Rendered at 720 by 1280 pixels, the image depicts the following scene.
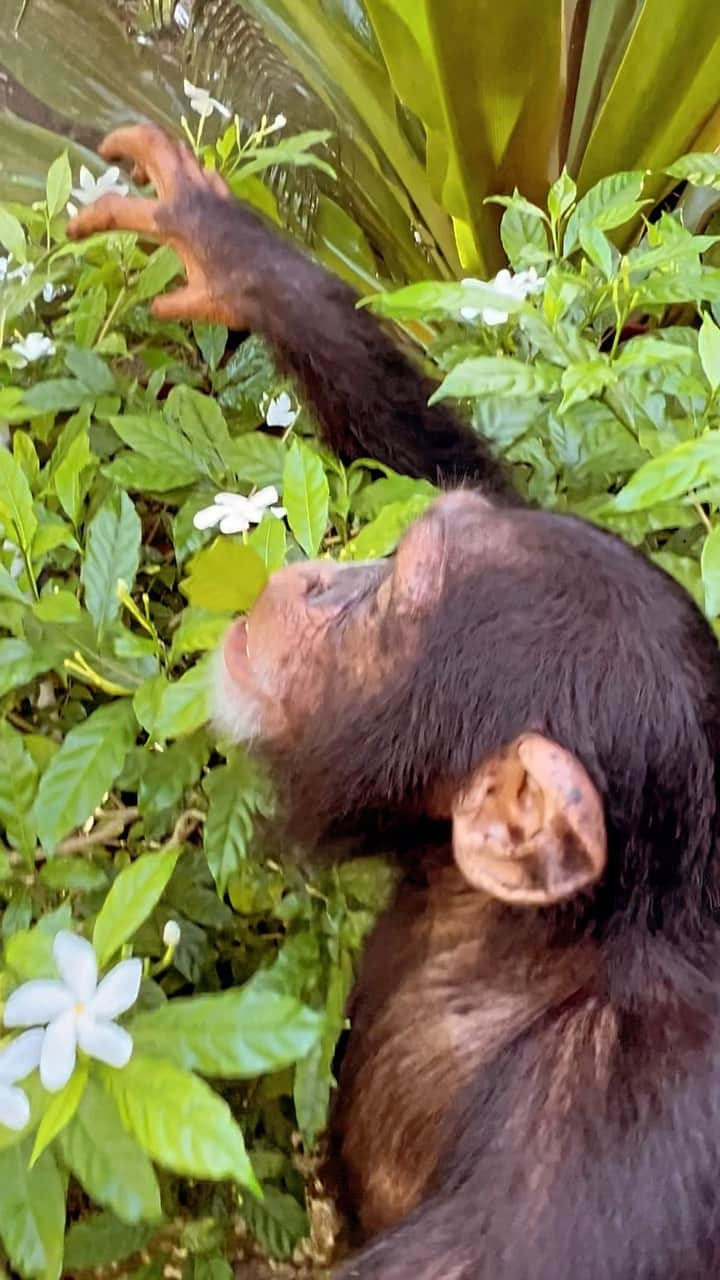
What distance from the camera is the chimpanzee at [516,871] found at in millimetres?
554

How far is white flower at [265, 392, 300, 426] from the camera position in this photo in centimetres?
89

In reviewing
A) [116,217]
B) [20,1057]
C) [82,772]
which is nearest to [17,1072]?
[20,1057]

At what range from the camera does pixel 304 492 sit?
655mm

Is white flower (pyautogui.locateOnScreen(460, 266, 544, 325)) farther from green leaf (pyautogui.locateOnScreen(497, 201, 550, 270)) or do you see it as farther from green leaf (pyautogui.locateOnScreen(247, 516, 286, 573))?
green leaf (pyautogui.locateOnScreen(247, 516, 286, 573))

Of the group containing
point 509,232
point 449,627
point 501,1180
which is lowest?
point 501,1180

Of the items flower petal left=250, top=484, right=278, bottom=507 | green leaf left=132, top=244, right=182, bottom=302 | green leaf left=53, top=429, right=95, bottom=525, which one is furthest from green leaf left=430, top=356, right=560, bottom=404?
green leaf left=132, top=244, right=182, bottom=302

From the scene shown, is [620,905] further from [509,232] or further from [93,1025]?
[509,232]

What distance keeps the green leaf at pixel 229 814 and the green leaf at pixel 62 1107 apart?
171 millimetres

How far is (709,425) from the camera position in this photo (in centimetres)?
71

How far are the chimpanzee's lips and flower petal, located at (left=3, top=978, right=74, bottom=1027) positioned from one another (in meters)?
0.27

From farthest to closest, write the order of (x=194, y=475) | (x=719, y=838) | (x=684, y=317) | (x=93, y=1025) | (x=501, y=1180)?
(x=684, y=317)
(x=194, y=475)
(x=719, y=838)
(x=501, y=1180)
(x=93, y=1025)

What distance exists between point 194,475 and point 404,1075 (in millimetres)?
423

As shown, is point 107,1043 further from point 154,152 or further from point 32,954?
point 154,152

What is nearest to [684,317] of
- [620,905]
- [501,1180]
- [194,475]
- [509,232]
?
[509,232]
